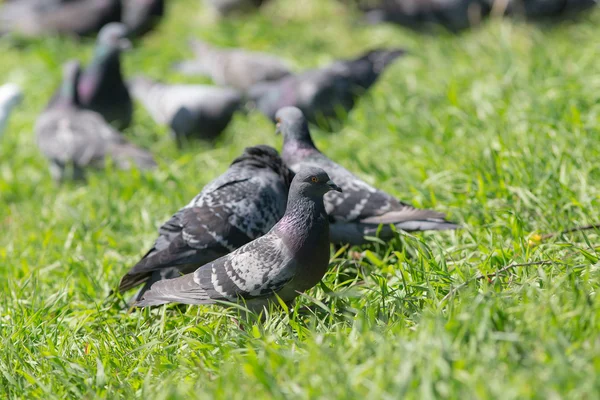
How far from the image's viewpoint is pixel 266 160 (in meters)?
4.20

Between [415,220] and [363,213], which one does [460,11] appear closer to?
[363,213]

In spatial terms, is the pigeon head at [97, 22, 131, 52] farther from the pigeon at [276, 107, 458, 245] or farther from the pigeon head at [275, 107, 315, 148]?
the pigeon at [276, 107, 458, 245]

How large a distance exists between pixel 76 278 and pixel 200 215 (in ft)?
3.23

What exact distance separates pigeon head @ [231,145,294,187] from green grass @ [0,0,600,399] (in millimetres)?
605

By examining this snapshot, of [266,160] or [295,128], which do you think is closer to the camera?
[266,160]

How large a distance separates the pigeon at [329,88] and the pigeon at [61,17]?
16.7 ft

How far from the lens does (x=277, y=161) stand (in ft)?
13.8

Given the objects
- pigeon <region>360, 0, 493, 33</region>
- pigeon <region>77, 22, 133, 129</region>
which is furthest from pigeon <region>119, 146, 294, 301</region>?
pigeon <region>360, 0, 493, 33</region>

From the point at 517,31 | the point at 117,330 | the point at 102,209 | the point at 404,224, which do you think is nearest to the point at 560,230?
the point at 404,224

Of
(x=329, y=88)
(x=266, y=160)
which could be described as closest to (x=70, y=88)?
(x=329, y=88)

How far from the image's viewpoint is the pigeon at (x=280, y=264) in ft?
10.7

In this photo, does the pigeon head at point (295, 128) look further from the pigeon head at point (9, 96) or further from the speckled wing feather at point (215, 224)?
the pigeon head at point (9, 96)

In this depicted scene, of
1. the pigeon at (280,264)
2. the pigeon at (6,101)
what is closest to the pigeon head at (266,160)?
the pigeon at (280,264)

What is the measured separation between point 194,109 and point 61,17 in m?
5.09
